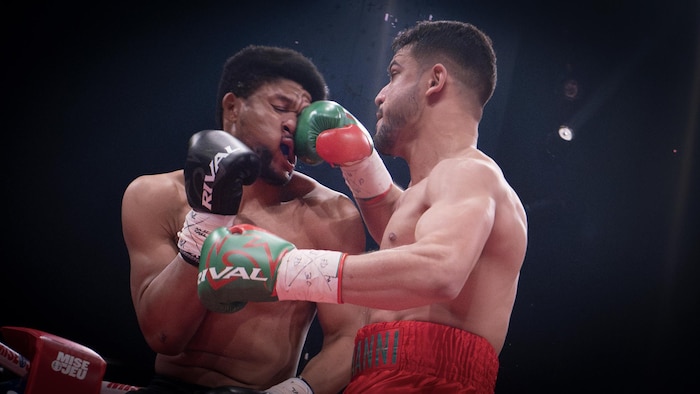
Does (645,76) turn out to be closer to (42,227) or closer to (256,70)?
(256,70)

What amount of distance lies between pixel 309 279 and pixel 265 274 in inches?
4.2

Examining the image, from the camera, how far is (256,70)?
2.42 metres

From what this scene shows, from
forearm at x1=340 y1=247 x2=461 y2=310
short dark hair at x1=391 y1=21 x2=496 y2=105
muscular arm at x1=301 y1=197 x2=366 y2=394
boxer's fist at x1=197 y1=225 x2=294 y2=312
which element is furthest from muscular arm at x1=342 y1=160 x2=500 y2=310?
muscular arm at x1=301 y1=197 x2=366 y2=394

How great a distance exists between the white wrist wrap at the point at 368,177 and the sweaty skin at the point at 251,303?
5.1 inches

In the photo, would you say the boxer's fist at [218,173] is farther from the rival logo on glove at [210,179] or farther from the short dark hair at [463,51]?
the short dark hair at [463,51]

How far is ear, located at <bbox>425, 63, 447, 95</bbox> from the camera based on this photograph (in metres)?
2.05

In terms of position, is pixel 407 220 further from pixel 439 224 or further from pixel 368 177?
pixel 368 177

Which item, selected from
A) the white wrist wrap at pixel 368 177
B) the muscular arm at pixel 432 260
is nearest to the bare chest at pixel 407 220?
the muscular arm at pixel 432 260

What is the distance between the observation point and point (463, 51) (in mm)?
2125

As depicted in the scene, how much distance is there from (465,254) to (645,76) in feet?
8.89

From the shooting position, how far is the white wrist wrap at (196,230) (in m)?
A: 1.80

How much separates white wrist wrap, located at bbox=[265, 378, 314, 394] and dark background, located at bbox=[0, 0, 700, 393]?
1.52 metres

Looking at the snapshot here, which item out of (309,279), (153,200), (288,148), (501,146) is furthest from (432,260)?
(501,146)

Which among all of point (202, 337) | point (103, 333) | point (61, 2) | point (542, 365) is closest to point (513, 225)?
point (202, 337)
